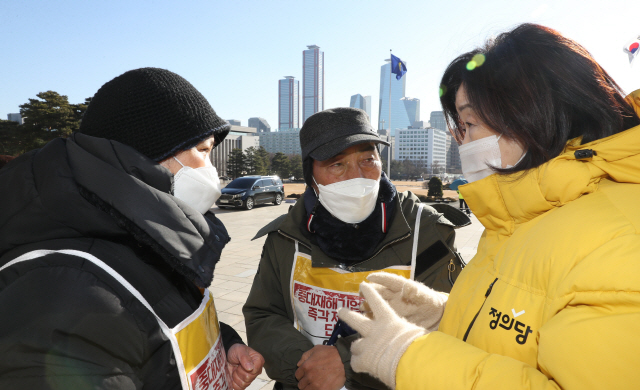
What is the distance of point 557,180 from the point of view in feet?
3.17

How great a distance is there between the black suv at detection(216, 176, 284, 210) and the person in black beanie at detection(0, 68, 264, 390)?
1482 cm

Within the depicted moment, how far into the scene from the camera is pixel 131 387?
0.92m

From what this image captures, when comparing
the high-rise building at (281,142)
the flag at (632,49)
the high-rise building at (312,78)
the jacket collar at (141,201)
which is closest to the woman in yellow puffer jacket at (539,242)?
the jacket collar at (141,201)

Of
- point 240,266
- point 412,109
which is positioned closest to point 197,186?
point 240,266

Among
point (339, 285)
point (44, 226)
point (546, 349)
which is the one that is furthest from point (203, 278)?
point (339, 285)

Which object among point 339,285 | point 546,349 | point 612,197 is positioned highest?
point 612,197

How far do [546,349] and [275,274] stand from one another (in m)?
1.51

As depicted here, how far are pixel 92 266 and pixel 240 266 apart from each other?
6758mm

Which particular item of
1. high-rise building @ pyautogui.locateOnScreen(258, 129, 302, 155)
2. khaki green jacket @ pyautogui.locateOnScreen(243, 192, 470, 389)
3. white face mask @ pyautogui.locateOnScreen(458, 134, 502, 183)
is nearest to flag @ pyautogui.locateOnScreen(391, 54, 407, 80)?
khaki green jacket @ pyautogui.locateOnScreen(243, 192, 470, 389)

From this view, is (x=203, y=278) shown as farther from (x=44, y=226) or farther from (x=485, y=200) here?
(x=485, y=200)

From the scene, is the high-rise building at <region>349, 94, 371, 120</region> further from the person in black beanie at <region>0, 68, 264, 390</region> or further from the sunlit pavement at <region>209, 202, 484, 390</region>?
the person in black beanie at <region>0, 68, 264, 390</region>

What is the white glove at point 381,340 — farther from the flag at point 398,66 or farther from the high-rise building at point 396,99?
the high-rise building at point 396,99

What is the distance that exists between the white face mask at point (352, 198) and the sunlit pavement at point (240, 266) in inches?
76.8

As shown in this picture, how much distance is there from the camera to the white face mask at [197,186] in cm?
141
